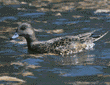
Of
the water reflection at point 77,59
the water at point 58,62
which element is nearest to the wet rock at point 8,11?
the water at point 58,62

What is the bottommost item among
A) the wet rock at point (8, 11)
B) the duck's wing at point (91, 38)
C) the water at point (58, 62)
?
the water at point (58, 62)

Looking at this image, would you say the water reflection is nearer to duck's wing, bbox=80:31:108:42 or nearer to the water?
the water

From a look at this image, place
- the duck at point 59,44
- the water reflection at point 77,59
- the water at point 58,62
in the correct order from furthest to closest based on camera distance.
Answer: the duck at point 59,44
the water reflection at point 77,59
the water at point 58,62

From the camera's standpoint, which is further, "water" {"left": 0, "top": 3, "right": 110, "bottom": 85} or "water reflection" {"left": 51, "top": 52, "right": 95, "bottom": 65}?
"water reflection" {"left": 51, "top": 52, "right": 95, "bottom": 65}

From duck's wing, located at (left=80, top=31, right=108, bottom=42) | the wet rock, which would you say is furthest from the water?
the wet rock

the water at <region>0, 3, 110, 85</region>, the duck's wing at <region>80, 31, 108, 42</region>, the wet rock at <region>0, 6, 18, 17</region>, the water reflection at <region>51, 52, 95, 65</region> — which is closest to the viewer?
the water at <region>0, 3, 110, 85</region>

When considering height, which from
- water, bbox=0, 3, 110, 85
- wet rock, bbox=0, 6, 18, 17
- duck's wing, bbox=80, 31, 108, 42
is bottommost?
water, bbox=0, 3, 110, 85

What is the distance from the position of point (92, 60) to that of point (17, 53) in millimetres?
2653

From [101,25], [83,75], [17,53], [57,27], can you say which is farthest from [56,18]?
[83,75]

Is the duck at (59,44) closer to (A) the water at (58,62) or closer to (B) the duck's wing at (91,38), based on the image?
(B) the duck's wing at (91,38)

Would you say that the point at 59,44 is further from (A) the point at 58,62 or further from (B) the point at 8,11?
(B) the point at 8,11

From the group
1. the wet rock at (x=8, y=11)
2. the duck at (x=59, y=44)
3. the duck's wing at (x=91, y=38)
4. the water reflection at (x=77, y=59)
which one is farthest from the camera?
the wet rock at (x=8, y=11)

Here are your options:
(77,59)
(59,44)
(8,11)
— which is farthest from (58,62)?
(8,11)

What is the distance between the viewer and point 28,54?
29.2ft
